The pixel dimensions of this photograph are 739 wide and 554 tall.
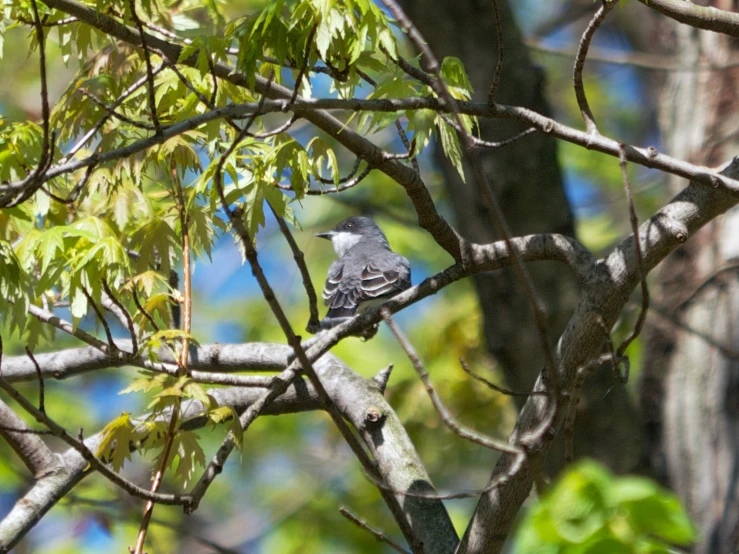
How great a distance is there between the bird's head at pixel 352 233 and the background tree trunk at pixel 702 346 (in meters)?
2.30

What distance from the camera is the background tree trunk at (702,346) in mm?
4977

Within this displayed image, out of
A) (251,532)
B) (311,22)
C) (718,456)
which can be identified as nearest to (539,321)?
(311,22)

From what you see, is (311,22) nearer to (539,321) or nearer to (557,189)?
(539,321)

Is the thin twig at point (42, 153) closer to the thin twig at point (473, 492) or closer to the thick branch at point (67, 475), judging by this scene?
the thick branch at point (67, 475)

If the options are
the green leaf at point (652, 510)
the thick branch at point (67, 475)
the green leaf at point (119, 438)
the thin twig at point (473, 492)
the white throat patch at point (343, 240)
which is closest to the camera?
the green leaf at point (652, 510)

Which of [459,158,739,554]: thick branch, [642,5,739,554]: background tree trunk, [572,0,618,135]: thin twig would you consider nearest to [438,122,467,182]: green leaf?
[572,0,618,135]: thin twig

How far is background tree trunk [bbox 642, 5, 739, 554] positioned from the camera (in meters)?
4.98

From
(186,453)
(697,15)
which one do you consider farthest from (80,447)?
(697,15)

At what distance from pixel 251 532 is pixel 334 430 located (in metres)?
1.64

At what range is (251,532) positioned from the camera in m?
8.05

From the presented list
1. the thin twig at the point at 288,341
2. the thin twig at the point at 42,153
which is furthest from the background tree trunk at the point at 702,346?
the thin twig at the point at 42,153

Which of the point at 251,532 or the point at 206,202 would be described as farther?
the point at 251,532

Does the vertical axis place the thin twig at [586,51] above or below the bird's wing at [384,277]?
below

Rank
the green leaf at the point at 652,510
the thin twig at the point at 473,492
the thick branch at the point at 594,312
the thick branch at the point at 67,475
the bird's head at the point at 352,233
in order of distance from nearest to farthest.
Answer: the green leaf at the point at 652,510 → the thin twig at the point at 473,492 → the thick branch at the point at 594,312 → the thick branch at the point at 67,475 → the bird's head at the point at 352,233
